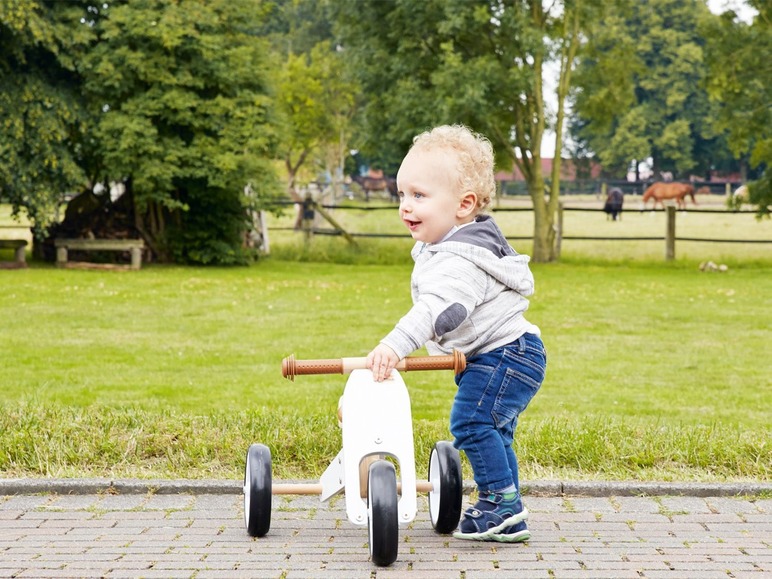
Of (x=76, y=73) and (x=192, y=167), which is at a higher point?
(x=76, y=73)

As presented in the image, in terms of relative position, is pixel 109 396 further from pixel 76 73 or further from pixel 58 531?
pixel 76 73

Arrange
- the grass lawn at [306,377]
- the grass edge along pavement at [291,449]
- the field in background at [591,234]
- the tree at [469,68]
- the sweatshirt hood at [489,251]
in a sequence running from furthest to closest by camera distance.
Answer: the field in background at [591,234] < the tree at [469,68] < the grass lawn at [306,377] < the grass edge along pavement at [291,449] < the sweatshirt hood at [489,251]

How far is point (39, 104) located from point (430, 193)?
18609 mm

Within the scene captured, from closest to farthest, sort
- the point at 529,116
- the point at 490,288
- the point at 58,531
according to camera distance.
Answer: the point at 490,288, the point at 58,531, the point at 529,116

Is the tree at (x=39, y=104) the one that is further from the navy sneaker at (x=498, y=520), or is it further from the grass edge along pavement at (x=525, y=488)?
the navy sneaker at (x=498, y=520)

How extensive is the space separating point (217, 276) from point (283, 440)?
15618mm

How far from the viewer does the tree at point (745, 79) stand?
2320 centimetres

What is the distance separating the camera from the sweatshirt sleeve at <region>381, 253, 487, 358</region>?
4.05 meters

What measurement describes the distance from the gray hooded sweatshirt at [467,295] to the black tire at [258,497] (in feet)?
2.62

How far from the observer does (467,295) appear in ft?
13.7

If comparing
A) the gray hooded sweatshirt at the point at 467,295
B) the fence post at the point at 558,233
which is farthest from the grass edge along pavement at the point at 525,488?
the fence post at the point at 558,233

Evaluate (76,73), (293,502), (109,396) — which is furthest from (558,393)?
(76,73)

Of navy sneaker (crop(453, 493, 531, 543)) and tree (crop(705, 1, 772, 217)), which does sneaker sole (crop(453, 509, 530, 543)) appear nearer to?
navy sneaker (crop(453, 493, 531, 543))

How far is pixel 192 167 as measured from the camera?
2248cm
